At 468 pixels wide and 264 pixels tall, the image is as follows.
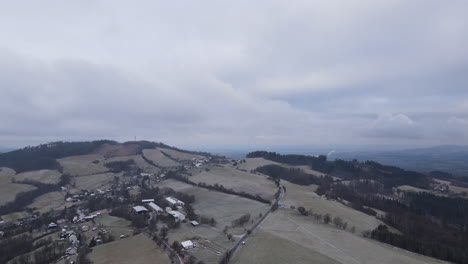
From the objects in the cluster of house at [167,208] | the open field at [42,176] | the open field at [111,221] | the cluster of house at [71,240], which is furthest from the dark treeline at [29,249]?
the open field at [42,176]

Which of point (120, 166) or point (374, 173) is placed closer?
point (374, 173)

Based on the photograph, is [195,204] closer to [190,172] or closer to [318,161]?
[190,172]

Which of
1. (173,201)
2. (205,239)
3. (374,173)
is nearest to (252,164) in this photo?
(374,173)

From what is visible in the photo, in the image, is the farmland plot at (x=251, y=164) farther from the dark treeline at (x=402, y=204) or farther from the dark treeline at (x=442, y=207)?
the dark treeline at (x=442, y=207)

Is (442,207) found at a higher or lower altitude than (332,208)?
lower

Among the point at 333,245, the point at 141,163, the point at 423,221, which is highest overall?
the point at 141,163

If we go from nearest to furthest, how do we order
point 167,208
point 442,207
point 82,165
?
point 167,208 → point 442,207 → point 82,165

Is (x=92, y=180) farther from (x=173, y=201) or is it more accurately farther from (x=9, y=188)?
(x=173, y=201)

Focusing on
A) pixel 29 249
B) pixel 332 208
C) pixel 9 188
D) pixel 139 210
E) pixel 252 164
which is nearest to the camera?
pixel 29 249
